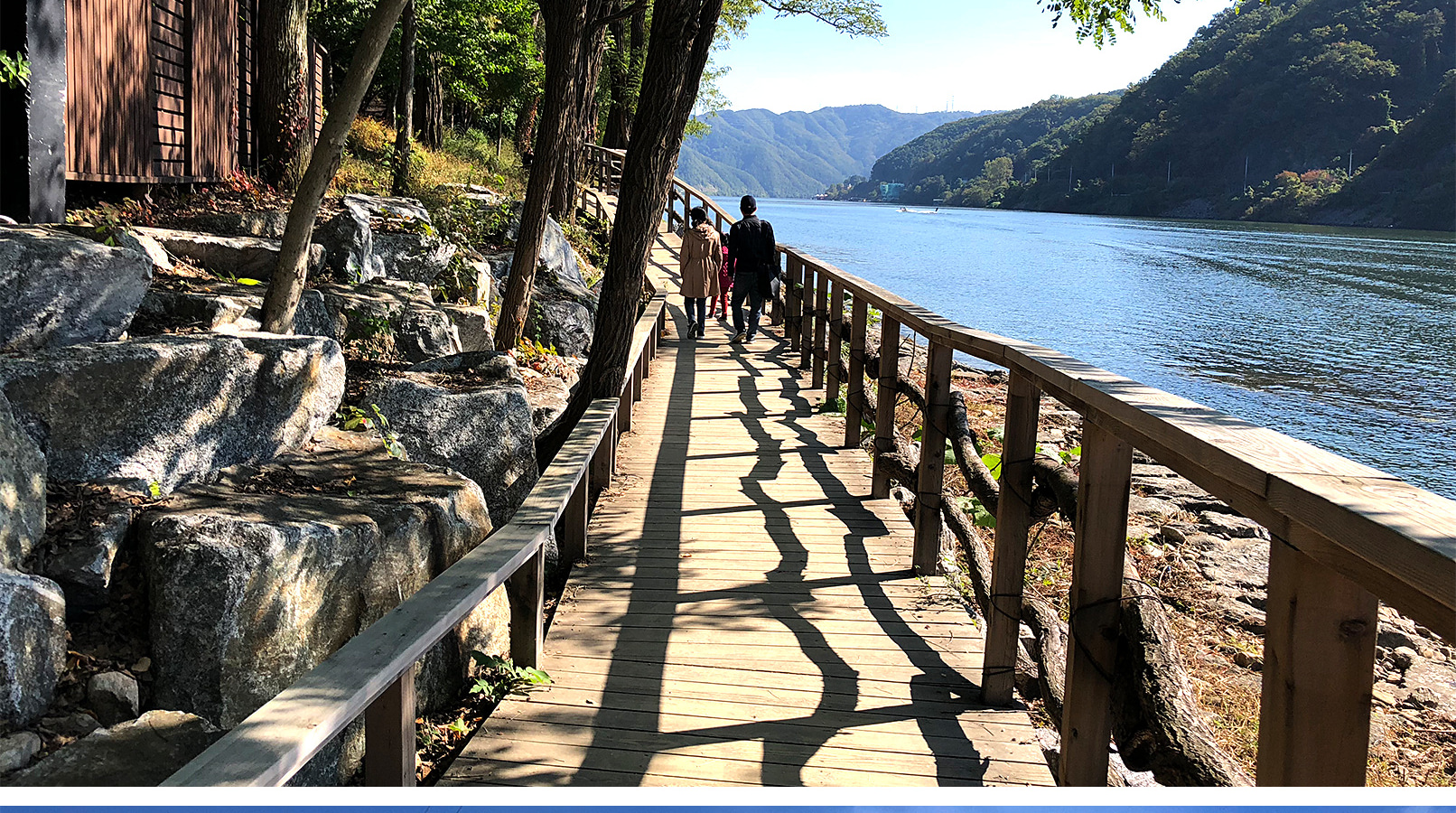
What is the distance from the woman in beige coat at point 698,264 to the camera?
12.1m

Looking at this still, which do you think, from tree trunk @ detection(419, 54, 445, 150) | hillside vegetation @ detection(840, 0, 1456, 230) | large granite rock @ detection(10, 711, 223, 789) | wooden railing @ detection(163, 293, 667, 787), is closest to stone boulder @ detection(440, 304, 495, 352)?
wooden railing @ detection(163, 293, 667, 787)

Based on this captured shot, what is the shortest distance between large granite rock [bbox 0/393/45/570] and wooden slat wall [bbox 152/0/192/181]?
5.80 metres

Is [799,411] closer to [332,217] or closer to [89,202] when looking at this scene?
[332,217]

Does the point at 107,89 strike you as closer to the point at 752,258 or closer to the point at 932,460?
the point at 752,258

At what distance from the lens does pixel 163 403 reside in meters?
4.22

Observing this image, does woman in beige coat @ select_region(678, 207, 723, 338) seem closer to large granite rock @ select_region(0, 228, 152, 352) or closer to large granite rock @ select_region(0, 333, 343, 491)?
large granite rock @ select_region(0, 333, 343, 491)

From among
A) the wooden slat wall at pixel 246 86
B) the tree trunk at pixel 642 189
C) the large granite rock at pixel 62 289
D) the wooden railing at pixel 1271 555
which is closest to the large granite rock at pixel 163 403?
the large granite rock at pixel 62 289

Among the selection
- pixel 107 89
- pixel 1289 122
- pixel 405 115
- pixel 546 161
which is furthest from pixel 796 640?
pixel 1289 122

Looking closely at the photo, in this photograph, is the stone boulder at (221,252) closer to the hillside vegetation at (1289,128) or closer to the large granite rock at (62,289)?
the large granite rock at (62,289)

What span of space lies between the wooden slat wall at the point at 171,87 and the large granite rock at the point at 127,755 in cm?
701

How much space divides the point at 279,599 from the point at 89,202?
5672 mm

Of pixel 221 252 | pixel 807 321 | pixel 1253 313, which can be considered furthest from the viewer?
pixel 1253 313

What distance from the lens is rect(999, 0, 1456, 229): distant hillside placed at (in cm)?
6662

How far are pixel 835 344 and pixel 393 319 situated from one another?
3.55m
